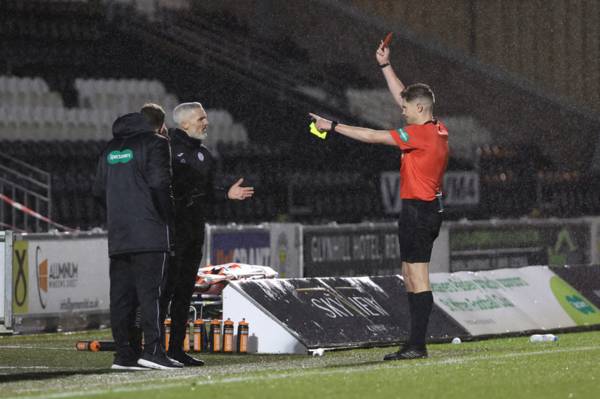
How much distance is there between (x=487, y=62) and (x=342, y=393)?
28.7 m

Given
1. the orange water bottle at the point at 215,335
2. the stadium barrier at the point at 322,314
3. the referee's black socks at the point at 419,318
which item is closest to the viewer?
Answer: the referee's black socks at the point at 419,318

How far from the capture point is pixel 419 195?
32.8 ft

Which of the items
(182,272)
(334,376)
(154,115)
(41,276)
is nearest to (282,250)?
(41,276)

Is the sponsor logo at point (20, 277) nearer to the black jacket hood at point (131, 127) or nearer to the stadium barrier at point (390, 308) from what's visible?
the stadium barrier at point (390, 308)

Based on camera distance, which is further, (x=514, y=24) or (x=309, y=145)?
(x=514, y=24)

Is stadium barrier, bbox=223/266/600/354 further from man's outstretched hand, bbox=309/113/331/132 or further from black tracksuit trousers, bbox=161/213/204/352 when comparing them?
man's outstretched hand, bbox=309/113/331/132

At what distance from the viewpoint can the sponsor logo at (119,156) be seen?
30.4ft

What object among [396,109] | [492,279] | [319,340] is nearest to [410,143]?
[319,340]

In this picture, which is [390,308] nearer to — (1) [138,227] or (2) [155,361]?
(2) [155,361]

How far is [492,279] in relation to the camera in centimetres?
1449

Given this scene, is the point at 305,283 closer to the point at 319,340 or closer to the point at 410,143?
the point at 319,340

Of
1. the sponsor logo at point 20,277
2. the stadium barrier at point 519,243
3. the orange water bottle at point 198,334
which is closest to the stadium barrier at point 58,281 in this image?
the sponsor logo at point 20,277

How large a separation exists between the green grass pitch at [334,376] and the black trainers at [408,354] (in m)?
0.12

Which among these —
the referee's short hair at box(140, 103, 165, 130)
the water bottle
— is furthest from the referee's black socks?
the water bottle
